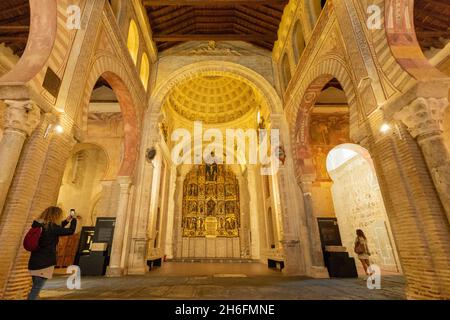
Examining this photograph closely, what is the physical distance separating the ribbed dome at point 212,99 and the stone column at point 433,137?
11.8 m

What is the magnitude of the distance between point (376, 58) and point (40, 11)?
644 cm

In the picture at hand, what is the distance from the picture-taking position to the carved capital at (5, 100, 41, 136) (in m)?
3.49

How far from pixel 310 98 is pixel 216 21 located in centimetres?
624

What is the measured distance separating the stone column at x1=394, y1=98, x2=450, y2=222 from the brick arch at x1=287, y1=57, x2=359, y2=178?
1.26 meters

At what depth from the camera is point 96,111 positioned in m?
10.8

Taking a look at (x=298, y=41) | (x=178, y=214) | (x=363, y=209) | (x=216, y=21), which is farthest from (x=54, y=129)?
(x=178, y=214)

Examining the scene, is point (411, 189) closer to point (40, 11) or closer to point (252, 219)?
point (40, 11)

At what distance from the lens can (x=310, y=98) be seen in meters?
7.88

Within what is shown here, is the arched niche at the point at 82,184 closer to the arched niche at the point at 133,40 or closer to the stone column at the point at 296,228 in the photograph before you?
the arched niche at the point at 133,40

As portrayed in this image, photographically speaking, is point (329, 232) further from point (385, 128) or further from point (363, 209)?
point (363, 209)

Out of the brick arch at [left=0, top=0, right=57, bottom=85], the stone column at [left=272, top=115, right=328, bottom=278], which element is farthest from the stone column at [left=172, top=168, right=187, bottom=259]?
the brick arch at [left=0, top=0, right=57, bottom=85]

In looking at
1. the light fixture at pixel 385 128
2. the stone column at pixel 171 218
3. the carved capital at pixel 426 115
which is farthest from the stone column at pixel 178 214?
the carved capital at pixel 426 115

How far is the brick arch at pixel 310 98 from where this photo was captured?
5.11 m

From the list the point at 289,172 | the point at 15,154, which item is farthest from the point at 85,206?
the point at 289,172
